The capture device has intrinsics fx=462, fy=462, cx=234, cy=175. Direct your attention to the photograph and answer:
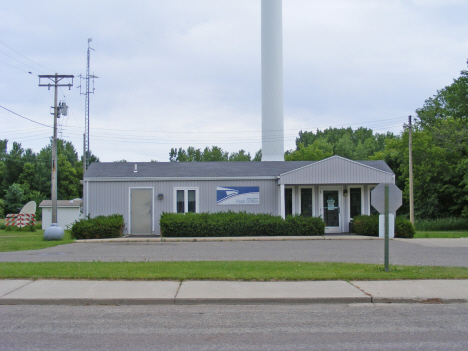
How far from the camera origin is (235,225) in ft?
69.3

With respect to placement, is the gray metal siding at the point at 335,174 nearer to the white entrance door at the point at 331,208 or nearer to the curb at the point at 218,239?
the white entrance door at the point at 331,208

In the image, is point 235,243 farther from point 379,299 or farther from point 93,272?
point 379,299

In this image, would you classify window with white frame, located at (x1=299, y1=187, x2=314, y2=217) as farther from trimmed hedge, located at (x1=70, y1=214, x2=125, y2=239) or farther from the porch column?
trimmed hedge, located at (x1=70, y1=214, x2=125, y2=239)

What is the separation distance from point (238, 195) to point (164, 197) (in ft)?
12.4

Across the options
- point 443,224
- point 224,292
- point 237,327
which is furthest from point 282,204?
point 443,224

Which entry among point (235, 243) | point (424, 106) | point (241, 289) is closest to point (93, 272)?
point (241, 289)

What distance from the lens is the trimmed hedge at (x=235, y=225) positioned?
21047 mm

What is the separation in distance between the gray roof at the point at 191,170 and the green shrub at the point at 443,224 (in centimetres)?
1645

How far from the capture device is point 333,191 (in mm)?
23719

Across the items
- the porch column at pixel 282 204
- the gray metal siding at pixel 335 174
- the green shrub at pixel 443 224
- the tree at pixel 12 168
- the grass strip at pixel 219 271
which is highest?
the tree at pixel 12 168

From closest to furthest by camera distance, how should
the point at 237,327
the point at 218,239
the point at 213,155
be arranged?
the point at 237,327
the point at 218,239
the point at 213,155

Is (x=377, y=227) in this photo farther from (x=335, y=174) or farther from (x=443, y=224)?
(x=443, y=224)

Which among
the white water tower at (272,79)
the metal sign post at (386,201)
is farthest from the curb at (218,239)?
the white water tower at (272,79)

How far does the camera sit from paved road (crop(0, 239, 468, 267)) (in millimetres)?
13469
